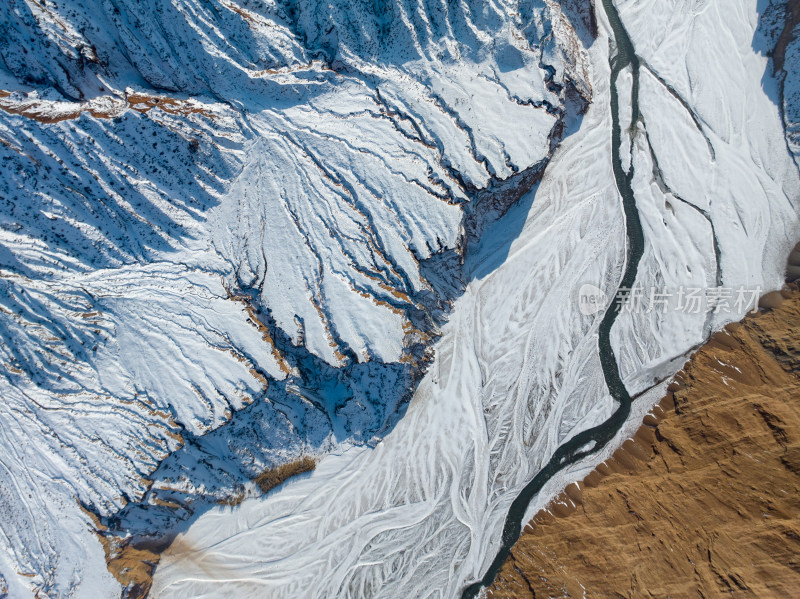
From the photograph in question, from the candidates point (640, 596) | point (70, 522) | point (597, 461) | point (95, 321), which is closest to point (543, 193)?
point (597, 461)

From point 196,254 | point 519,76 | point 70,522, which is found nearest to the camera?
point 70,522

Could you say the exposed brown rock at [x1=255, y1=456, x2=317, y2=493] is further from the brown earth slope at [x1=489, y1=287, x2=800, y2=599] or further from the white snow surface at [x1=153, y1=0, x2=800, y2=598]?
the brown earth slope at [x1=489, y1=287, x2=800, y2=599]

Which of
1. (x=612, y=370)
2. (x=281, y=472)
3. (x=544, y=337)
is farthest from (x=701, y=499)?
(x=281, y=472)

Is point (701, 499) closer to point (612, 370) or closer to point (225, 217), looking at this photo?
point (612, 370)

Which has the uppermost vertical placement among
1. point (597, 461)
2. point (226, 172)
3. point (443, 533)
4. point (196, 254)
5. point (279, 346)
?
point (226, 172)

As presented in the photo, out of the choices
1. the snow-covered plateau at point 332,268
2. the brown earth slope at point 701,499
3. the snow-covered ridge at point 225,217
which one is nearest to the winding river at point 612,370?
the snow-covered plateau at point 332,268

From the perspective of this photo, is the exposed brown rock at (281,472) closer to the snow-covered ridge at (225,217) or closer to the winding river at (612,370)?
the snow-covered ridge at (225,217)

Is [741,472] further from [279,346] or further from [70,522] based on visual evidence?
[70,522]
